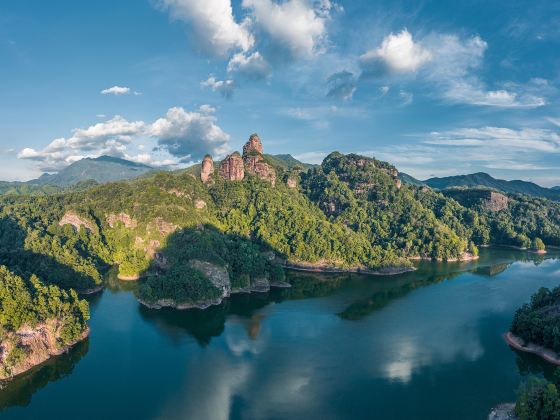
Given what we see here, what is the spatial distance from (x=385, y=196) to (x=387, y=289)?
3298 inches

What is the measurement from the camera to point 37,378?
55812 mm

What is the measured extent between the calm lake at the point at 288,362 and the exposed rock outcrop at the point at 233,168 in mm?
81099

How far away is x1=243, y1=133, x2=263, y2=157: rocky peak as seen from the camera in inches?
7190

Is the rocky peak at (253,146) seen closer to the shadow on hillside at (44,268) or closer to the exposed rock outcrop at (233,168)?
the exposed rock outcrop at (233,168)

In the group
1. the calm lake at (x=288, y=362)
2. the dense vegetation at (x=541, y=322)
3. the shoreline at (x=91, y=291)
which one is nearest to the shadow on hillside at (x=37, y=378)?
the calm lake at (x=288, y=362)

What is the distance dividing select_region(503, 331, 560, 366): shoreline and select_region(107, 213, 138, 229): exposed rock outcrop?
106 meters

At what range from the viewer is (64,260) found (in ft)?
321

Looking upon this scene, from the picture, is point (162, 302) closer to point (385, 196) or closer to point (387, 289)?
point (387, 289)

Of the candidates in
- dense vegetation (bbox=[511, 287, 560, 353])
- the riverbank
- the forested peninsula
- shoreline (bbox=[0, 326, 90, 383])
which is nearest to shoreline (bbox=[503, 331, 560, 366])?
dense vegetation (bbox=[511, 287, 560, 353])

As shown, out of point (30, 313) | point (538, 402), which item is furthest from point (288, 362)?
point (30, 313)

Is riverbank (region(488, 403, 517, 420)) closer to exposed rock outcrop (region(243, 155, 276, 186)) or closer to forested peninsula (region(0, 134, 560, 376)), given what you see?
forested peninsula (region(0, 134, 560, 376))

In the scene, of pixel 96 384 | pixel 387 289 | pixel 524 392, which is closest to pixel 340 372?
pixel 524 392

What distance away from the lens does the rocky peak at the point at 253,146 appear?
599 feet

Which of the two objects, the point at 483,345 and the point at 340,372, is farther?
the point at 483,345
